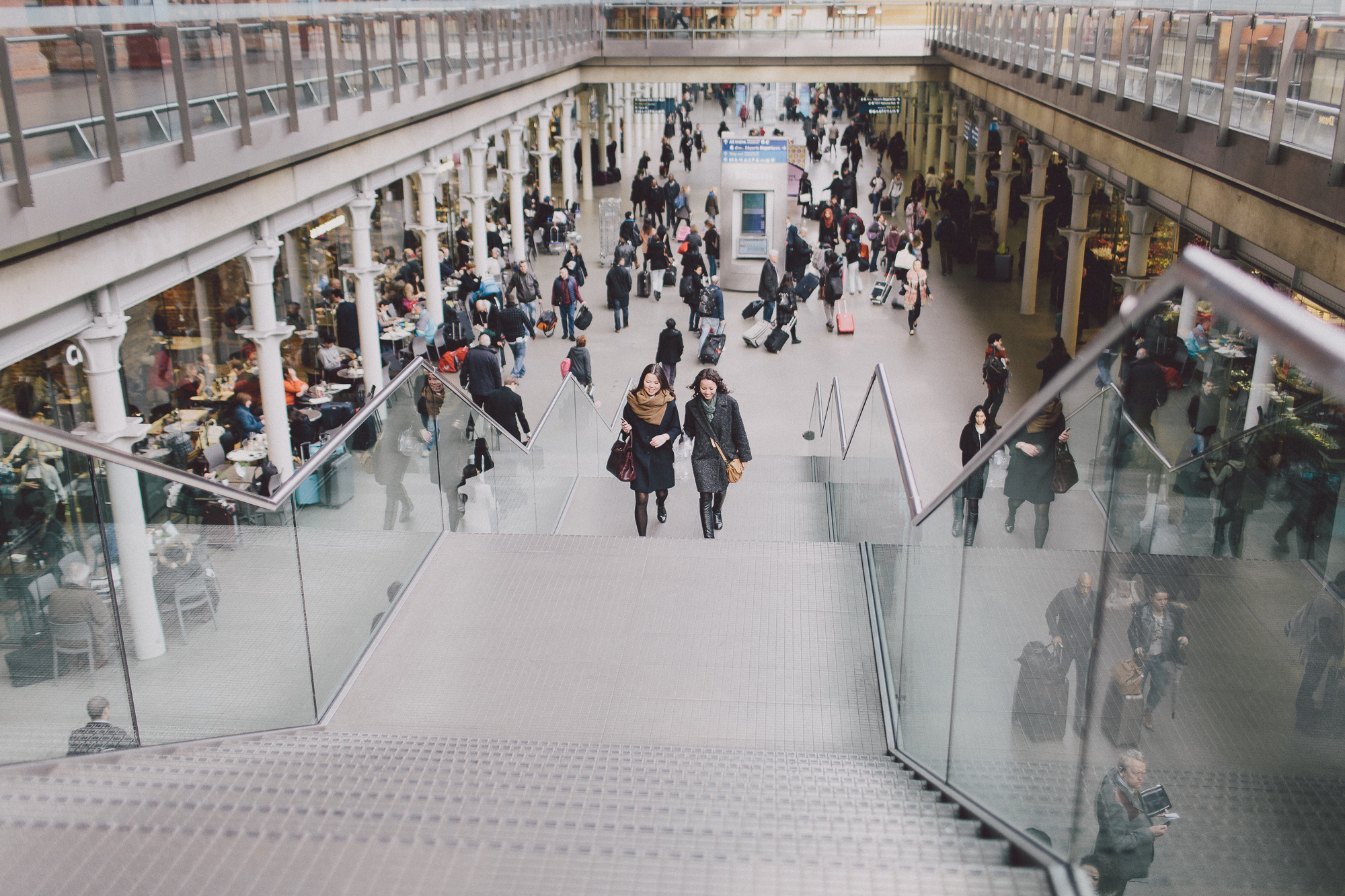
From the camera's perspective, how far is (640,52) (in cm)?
3366

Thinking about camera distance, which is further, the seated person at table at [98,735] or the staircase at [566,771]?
the seated person at table at [98,735]

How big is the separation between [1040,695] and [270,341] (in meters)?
10.1

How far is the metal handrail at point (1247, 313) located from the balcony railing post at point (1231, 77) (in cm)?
750

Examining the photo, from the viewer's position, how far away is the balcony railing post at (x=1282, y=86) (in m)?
8.02

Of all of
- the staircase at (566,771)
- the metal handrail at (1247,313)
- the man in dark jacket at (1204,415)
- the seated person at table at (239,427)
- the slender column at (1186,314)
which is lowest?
the seated person at table at (239,427)

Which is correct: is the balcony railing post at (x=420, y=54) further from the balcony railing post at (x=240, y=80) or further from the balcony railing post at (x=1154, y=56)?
the balcony railing post at (x=1154, y=56)

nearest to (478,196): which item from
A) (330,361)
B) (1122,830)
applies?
(330,361)

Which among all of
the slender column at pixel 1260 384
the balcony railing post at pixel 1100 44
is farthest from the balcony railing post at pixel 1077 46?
the slender column at pixel 1260 384

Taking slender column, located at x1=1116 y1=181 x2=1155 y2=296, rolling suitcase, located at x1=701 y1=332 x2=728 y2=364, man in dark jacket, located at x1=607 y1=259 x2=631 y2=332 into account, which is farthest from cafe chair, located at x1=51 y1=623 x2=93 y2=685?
man in dark jacket, located at x1=607 y1=259 x2=631 y2=332

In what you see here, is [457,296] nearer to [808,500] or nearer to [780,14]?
[808,500]

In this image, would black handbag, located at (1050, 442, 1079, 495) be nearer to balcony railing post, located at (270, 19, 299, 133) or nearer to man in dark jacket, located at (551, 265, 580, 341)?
balcony railing post, located at (270, 19, 299, 133)

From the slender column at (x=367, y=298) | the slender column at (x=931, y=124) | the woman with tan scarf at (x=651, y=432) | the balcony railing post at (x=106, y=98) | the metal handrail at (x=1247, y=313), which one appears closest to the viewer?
the metal handrail at (x=1247, y=313)

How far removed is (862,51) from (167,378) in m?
24.3

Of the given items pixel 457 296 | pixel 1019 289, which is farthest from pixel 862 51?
pixel 457 296
